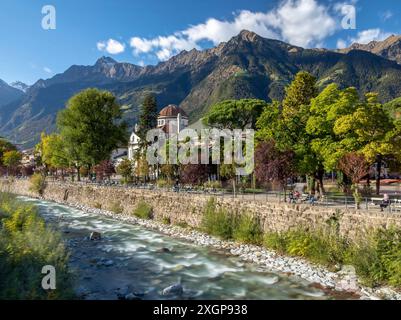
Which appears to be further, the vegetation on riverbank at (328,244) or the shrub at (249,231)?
the shrub at (249,231)

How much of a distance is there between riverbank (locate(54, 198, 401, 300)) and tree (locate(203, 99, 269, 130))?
26.0 metres

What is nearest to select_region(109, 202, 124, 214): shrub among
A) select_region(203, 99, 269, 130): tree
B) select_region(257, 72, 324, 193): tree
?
select_region(257, 72, 324, 193): tree

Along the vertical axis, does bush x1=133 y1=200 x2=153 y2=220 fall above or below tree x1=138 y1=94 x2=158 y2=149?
below

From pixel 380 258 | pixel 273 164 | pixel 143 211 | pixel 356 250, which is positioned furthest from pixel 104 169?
pixel 380 258

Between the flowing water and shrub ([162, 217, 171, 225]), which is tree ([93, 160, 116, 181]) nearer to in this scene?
shrub ([162, 217, 171, 225])

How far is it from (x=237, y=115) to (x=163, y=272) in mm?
36154

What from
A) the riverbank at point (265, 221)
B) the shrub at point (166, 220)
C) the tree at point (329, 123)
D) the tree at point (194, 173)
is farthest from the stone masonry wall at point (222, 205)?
the tree at point (329, 123)

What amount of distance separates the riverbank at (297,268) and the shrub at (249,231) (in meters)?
0.60

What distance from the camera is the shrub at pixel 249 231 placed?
77.7 ft

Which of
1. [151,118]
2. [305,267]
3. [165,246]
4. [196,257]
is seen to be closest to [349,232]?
[305,267]

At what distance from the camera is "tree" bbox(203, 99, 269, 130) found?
169 ft

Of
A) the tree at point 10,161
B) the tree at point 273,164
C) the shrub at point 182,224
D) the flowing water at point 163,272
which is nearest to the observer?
the flowing water at point 163,272

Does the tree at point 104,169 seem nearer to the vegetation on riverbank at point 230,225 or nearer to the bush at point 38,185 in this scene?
the bush at point 38,185
